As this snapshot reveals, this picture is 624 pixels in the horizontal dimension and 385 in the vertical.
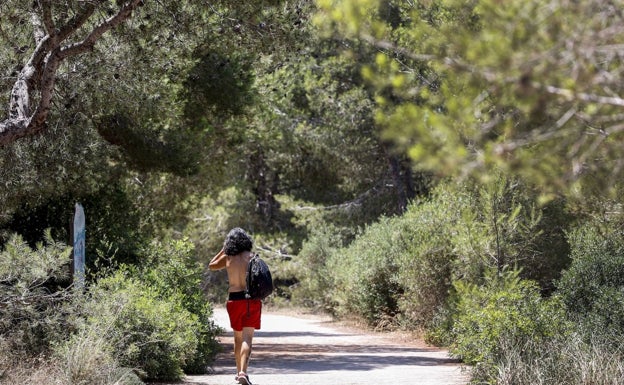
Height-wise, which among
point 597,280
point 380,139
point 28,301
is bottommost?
point 597,280

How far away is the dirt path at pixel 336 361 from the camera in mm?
13445

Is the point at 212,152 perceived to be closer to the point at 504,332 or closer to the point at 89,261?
the point at 89,261

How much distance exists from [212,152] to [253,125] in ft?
4.93

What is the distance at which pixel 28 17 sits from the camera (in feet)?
45.3

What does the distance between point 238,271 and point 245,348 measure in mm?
924

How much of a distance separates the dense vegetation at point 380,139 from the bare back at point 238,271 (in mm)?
1237

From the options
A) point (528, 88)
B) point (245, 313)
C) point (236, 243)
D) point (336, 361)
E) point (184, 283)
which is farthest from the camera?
point (336, 361)

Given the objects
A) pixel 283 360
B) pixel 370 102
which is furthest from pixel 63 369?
pixel 370 102

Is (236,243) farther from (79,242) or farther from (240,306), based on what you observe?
(79,242)

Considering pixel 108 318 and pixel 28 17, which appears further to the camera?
pixel 28 17

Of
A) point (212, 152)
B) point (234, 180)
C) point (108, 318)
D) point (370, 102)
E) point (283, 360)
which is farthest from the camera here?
point (234, 180)

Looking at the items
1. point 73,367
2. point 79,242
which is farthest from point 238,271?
point 79,242

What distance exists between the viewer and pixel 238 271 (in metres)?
12.2

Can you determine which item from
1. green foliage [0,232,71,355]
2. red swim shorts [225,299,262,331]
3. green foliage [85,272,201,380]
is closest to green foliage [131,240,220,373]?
green foliage [85,272,201,380]
